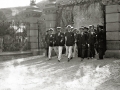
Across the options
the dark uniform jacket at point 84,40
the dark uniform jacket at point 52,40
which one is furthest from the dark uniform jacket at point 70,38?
the dark uniform jacket at point 52,40

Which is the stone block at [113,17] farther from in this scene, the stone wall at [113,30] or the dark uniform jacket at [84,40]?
the dark uniform jacket at [84,40]

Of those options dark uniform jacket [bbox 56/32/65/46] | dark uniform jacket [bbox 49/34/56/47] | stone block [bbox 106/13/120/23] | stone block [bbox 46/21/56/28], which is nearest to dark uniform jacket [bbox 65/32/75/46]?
dark uniform jacket [bbox 56/32/65/46]

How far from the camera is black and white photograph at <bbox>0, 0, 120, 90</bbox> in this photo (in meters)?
7.21

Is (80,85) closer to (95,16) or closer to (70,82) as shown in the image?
(70,82)


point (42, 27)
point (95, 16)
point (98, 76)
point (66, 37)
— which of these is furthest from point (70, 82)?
point (42, 27)

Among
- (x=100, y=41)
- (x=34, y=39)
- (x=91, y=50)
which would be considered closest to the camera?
(x=100, y=41)

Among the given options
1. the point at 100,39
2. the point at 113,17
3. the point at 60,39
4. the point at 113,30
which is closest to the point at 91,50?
the point at 100,39

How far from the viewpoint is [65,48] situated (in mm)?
14570

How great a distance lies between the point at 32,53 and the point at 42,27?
213 centimetres

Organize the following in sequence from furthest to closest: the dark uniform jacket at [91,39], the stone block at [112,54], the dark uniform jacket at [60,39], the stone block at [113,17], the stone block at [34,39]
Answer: the stone block at [34,39], the dark uniform jacket at [60,39], the stone block at [113,17], the stone block at [112,54], the dark uniform jacket at [91,39]

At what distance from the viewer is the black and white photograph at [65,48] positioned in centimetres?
721

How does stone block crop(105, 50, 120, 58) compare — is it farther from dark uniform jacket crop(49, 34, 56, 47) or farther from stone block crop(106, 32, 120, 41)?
dark uniform jacket crop(49, 34, 56, 47)

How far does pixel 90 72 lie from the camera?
8359 millimetres

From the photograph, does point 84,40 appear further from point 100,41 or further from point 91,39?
point 100,41
